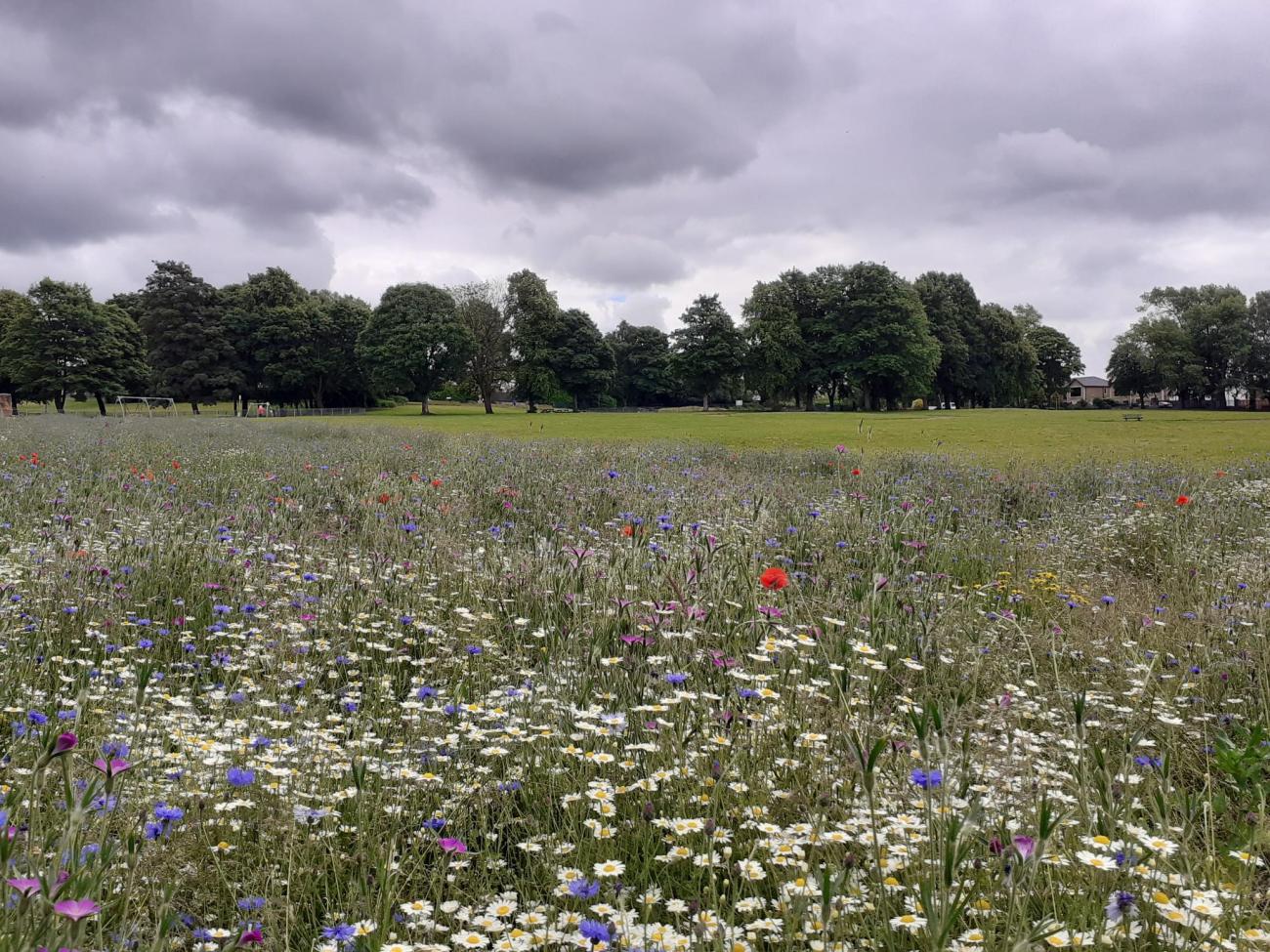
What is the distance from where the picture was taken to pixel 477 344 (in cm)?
7544

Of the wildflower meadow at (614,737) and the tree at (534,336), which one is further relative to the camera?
the tree at (534,336)

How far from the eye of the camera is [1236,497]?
1032cm

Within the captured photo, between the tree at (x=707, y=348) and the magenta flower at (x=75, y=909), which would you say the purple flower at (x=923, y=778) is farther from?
→ the tree at (x=707, y=348)

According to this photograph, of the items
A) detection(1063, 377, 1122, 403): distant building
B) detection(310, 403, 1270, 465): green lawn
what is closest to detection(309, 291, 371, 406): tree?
detection(310, 403, 1270, 465): green lawn

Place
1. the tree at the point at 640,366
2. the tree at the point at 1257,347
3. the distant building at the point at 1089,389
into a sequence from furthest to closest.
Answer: the distant building at the point at 1089,389, the tree at the point at 640,366, the tree at the point at 1257,347

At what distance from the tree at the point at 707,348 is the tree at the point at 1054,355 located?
46.2 m

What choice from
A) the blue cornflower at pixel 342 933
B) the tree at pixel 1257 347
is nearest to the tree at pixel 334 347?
the blue cornflower at pixel 342 933

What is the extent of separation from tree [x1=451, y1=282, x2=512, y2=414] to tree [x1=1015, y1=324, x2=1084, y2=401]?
6797cm

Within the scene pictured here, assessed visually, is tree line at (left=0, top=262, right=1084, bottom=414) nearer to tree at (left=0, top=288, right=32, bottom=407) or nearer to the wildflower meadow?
tree at (left=0, top=288, right=32, bottom=407)

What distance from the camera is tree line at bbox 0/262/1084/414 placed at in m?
66.9

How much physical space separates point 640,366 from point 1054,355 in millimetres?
55536

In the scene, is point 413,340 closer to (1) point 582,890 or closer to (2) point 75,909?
(1) point 582,890

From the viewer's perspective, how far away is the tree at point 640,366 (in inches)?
4166

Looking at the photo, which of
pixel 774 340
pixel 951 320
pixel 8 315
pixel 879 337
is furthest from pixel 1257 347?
pixel 8 315
